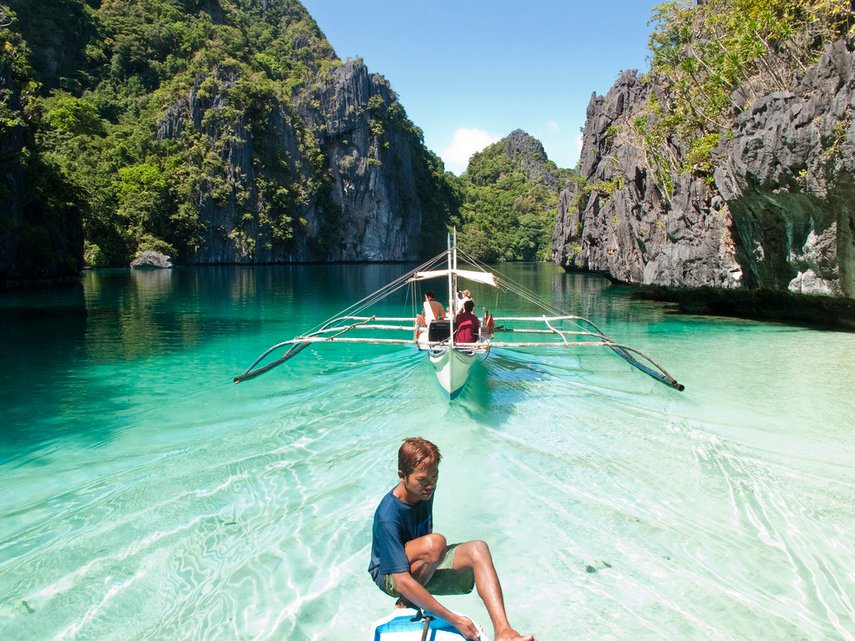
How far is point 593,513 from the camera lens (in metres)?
5.41

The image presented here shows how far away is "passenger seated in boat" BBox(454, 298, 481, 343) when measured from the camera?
966 cm

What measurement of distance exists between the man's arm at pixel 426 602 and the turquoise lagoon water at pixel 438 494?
1.34 metres

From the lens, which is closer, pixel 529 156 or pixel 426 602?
pixel 426 602

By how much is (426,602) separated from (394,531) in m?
0.38

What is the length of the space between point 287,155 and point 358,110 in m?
15.2

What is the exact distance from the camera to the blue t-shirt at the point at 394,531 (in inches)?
113

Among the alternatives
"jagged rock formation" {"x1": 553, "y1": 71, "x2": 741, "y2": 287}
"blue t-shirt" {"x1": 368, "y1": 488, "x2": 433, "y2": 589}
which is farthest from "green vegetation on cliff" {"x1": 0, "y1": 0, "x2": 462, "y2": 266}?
"blue t-shirt" {"x1": 368, "y1": 488, "x2": 433, "y2": 589}

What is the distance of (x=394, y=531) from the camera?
292cm

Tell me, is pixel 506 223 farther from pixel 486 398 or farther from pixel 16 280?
pixel 486 398

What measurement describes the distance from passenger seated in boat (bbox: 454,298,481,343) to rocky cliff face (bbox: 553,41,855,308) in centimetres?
899

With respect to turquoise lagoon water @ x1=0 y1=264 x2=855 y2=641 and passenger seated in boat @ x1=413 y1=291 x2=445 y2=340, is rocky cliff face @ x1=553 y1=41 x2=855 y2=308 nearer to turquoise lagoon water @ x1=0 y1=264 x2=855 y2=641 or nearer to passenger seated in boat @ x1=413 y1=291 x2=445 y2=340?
turquoise lagoon water @ x1=0 y1=264 x2=855 y2=641

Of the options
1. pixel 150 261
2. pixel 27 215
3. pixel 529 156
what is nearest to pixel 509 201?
pixel 529 156

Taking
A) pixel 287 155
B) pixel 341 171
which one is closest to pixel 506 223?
pixel 341 171

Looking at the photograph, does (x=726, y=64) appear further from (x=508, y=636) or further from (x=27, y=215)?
(x=27, y=215)
